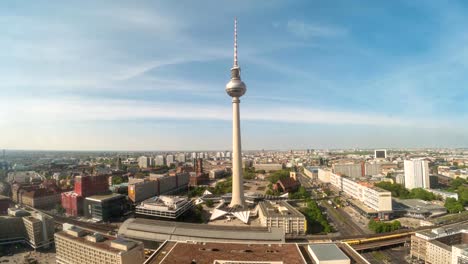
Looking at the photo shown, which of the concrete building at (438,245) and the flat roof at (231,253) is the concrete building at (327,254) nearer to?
the flat roof at (231,253)

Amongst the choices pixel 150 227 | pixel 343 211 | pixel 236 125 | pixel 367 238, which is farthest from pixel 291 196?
pixel 150 227

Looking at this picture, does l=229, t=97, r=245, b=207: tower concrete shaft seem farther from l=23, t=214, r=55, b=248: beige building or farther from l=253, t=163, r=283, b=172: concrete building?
l=253, t=163, r=283, b=172: concrete building

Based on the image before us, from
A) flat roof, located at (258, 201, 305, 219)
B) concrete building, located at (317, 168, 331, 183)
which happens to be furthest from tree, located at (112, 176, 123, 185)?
concrete building, located at (317, 168, 331, 183)

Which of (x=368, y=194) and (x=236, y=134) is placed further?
(x=368, y=194)

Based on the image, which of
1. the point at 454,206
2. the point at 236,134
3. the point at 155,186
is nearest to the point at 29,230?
the point at 155,186

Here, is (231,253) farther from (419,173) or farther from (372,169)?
(372,169)

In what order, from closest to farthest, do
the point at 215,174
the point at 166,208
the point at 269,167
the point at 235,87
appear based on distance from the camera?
the point at 166,208 → the point at 235,87 → the point at 215,174 → the point at 269,167
